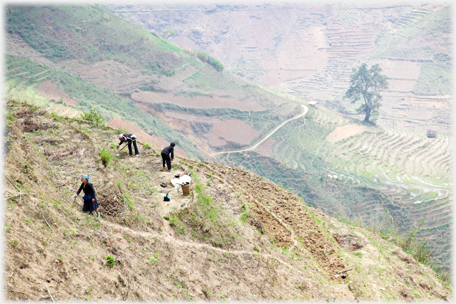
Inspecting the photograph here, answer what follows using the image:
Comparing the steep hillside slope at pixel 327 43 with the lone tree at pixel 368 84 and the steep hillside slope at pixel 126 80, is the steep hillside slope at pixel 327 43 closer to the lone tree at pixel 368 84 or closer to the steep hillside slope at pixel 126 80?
the lone tree at pixel 368 84

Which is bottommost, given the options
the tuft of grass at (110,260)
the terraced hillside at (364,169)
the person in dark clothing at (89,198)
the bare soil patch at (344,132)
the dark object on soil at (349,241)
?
the terraced hillside at (364,169)

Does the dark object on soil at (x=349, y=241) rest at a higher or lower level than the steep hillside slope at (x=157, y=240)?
lower

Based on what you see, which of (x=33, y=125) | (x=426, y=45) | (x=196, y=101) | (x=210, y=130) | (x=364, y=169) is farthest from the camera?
(x=426, y=45)

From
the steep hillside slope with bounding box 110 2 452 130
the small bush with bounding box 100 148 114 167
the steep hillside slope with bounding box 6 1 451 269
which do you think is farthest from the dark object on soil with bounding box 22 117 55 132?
the steep hillside slope with bounding box 110 2 452 130

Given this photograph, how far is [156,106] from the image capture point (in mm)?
38188

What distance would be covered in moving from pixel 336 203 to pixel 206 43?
78.4 metres

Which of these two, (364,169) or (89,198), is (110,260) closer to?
(89,198)

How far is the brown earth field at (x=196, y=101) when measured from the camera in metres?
38.9

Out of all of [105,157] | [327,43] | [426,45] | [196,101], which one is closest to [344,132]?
[196,101]

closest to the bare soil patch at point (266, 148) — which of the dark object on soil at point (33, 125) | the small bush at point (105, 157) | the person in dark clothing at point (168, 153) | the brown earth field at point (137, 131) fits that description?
the brown earth field at point (137, 131)

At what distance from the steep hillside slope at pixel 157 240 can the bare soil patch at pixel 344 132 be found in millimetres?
32986

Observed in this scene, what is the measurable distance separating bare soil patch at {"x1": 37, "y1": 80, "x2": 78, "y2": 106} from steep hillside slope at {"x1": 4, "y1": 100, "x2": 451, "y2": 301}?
18.3 metres

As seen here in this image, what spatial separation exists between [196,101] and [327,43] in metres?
70.3

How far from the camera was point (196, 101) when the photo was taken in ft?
137
